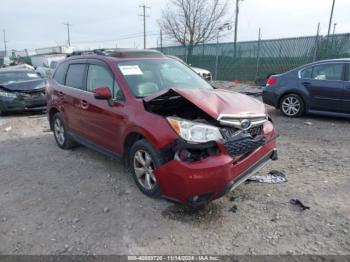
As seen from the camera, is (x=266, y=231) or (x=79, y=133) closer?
(x=266, y=231)

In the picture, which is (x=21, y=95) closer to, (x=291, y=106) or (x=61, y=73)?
(x=61, y=73)

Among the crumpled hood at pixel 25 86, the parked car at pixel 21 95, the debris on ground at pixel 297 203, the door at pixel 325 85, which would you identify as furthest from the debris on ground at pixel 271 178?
the crumpled hood at pixel 25 86

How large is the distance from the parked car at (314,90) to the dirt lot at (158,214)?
2.43 meters

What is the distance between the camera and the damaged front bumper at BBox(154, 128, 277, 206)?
10.7ft

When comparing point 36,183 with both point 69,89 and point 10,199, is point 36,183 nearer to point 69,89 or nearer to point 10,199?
point 10,199

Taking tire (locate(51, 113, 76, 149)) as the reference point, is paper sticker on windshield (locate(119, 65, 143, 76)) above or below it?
above

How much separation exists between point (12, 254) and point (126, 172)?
2.09 m

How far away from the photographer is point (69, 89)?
222 inches

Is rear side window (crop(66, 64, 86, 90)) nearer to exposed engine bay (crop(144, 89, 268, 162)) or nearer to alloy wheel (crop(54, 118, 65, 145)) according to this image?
alloy wheel (crop(54, 118, 65, 145))

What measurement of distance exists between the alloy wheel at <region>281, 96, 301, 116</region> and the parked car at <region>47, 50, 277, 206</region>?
4139 millimetres

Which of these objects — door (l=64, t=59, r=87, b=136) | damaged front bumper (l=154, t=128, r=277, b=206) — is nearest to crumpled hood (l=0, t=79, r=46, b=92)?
door (l=64, t=59, r=87, b=136)

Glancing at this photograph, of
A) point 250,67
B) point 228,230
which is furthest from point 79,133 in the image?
point 250,67

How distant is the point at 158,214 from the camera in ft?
12.1

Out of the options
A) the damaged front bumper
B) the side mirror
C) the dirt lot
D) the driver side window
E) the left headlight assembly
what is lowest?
the dirt lot
